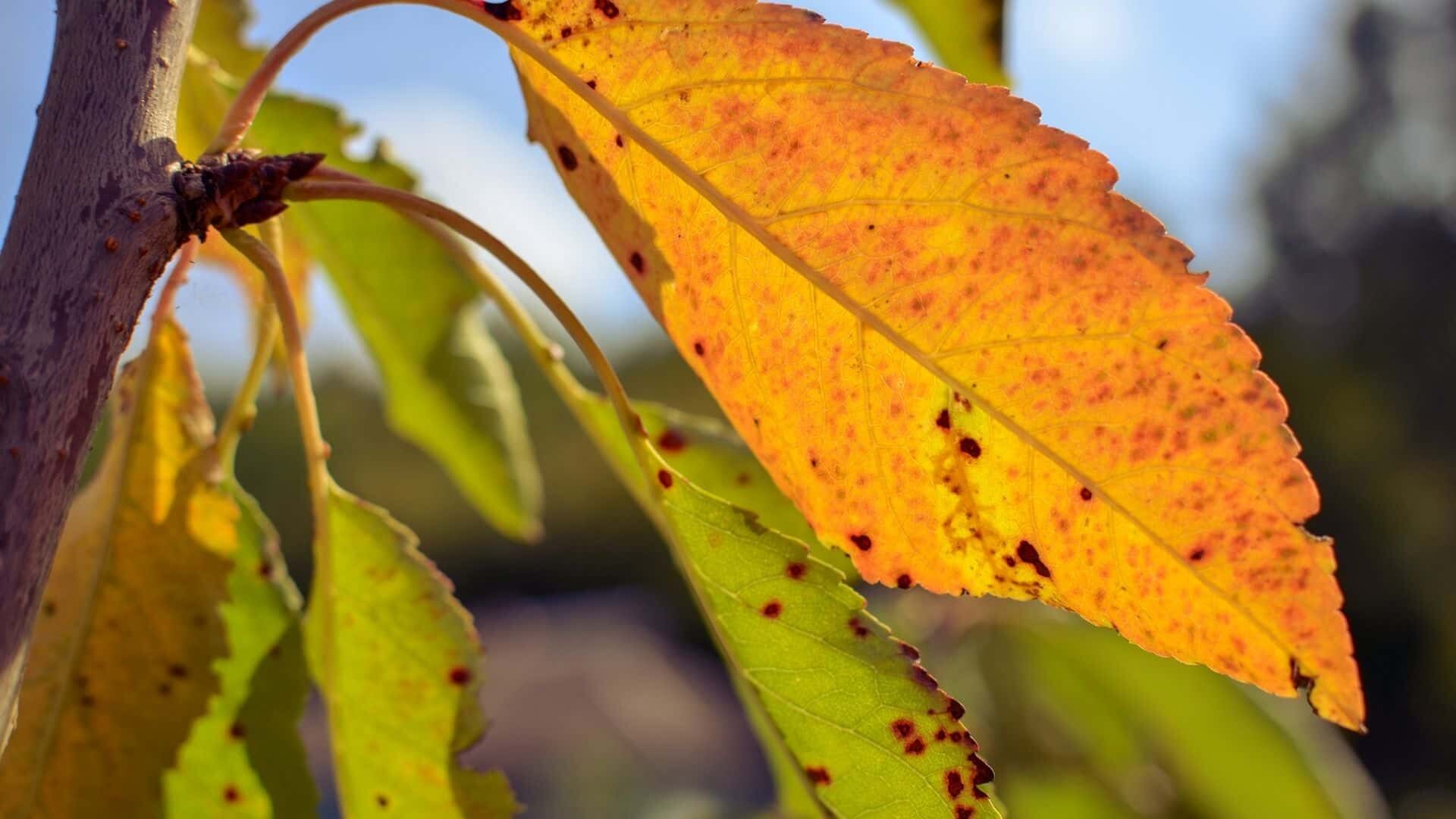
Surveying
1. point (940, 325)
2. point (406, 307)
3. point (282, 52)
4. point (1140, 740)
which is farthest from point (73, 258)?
point (1140, 740)

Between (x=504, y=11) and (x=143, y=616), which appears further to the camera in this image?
(x=143, y=616)

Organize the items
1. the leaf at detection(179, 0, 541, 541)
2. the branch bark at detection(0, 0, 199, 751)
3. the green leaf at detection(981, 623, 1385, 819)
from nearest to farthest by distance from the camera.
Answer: the branch bark at detection(0, 0, 199, 751) → the leaf at detection(179, 0, 541, 541) → the green leaf at detection(981, 623, 1385, 819)

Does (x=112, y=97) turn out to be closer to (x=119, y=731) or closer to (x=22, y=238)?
(x=22, y=238)

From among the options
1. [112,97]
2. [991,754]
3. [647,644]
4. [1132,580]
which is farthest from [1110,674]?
[647,644]

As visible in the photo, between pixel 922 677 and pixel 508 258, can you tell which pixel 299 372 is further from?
pixel 922 677

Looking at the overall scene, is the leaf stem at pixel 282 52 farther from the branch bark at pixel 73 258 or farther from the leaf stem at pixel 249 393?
the leaf stem at pixel 249 393

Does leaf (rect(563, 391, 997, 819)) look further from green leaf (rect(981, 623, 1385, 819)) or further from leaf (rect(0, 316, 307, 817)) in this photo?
green leaf (rect(981, 623, 1385, 819))

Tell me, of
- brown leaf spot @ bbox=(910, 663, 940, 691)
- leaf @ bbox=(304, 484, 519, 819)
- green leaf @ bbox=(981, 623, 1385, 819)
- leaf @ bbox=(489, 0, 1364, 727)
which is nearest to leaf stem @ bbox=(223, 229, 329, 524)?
leaf @ bbox=(304, 484, 519, 819)

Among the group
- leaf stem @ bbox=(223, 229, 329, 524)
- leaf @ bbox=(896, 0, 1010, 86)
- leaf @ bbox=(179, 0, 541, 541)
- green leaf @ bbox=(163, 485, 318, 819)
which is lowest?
green leaf @ bbox=(163, 485, 318, 819)
